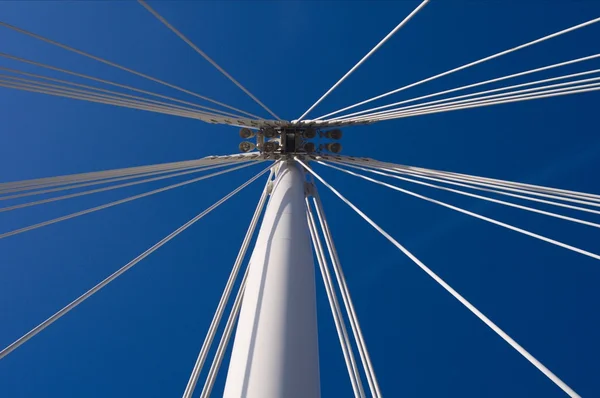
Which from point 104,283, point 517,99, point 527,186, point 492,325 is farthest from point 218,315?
point 517,99

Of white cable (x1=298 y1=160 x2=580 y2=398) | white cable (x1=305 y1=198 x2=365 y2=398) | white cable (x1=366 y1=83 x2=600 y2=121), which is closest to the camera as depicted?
white cable (x1=298 y1=160 x2=580 y2=398)

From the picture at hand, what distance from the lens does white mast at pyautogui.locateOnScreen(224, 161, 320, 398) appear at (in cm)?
389

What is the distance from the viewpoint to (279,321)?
4477 mm

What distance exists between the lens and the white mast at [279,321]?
3.89 meters

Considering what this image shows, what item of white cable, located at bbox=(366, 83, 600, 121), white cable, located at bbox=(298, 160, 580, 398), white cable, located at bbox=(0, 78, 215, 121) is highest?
white cable, located at bbox=(0, 78, 215, 121)

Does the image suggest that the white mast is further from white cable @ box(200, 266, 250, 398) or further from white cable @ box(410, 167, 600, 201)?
white cable @ box(410, 167, 600, 201)

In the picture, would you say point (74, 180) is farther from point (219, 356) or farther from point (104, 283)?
point (219, 356)

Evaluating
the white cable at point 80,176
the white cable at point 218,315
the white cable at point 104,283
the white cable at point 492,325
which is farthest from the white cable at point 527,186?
the white cable at point 80,176

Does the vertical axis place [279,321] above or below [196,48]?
below

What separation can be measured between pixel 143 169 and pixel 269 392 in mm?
4202

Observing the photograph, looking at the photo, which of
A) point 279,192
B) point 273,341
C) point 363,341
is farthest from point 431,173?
point 273,341

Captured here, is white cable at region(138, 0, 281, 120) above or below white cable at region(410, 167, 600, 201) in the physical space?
above

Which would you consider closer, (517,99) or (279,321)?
(279,321)

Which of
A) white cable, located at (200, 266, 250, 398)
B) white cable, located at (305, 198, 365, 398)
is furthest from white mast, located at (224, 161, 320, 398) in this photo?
white cable, located at (200, 266, 250, 398)
